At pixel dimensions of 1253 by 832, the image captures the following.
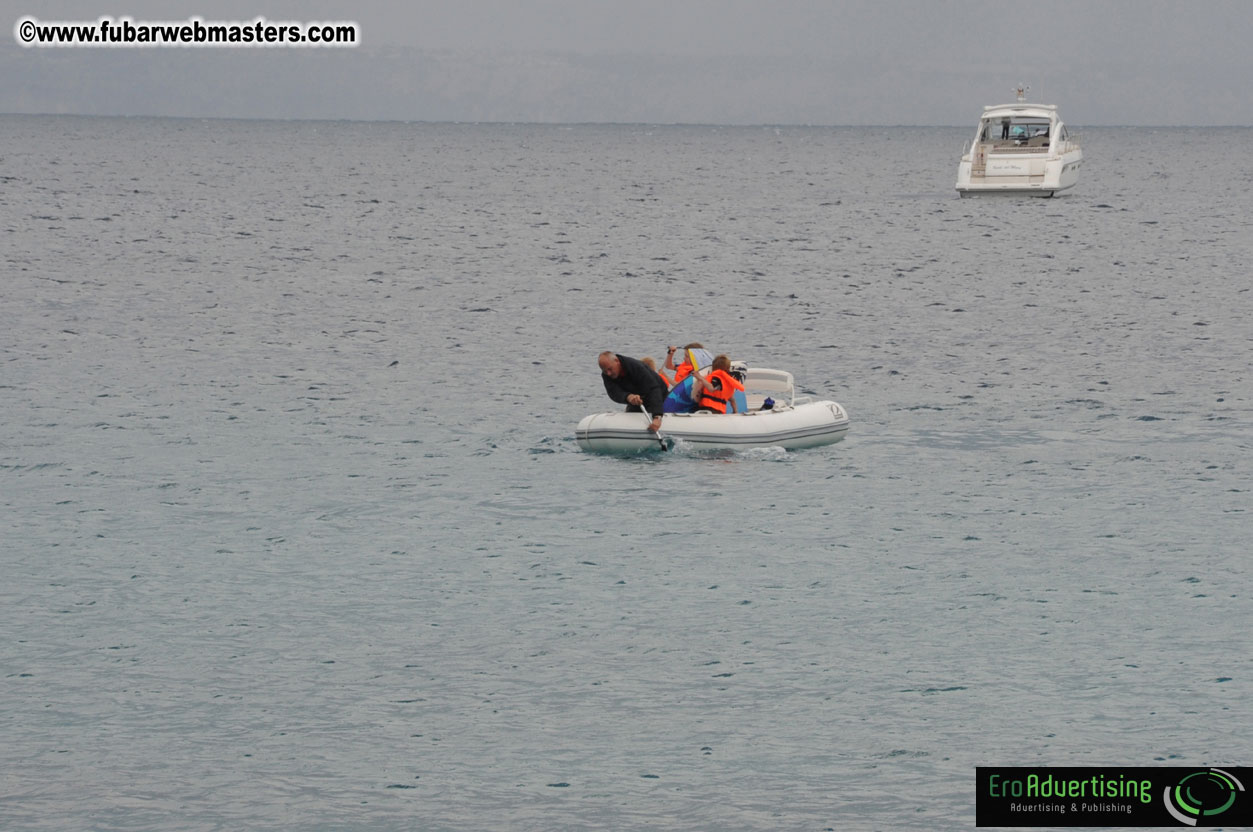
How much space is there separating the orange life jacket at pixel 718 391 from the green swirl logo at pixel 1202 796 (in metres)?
10.3

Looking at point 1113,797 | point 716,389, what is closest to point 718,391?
point 716,389

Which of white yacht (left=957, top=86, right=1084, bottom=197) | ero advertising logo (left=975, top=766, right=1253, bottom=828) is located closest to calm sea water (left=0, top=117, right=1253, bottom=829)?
ero advertising logo (left=975, top=766, right=1253, bottom=828)

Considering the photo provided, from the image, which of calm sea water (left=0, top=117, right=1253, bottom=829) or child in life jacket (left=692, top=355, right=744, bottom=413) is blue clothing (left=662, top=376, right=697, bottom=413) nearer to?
child in life jacket (left=692, top=355, right=744, bottom=413)

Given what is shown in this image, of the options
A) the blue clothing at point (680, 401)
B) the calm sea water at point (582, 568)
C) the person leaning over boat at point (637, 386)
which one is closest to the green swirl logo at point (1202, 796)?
the calm sea water at point (582, 568)

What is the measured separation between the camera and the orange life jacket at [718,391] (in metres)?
20.0

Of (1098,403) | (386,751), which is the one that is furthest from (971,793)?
(1098,403)

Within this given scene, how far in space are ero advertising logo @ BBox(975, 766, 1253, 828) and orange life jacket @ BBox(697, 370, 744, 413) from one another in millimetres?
9952

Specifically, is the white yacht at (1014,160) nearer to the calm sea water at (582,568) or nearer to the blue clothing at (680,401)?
the calm sea water at (582,568)

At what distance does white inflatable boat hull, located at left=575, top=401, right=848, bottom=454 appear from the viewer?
19.7 metres

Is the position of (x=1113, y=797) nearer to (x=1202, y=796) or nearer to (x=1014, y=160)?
(x=1202, y=796)

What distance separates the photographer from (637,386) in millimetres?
19812

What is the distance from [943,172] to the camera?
419 ft

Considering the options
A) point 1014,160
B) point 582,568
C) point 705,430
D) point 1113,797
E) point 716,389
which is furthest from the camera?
point 1014,160

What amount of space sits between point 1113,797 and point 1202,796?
0.61m
